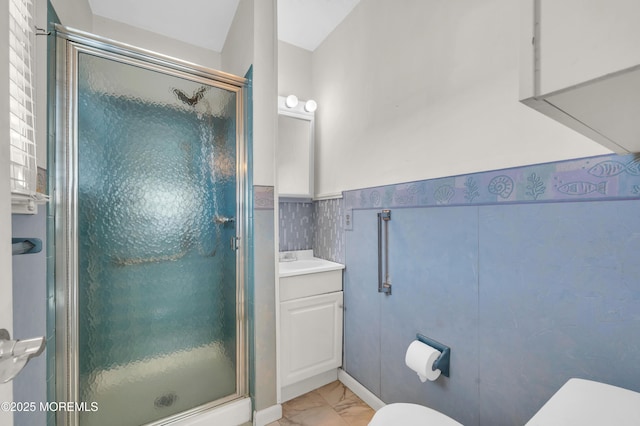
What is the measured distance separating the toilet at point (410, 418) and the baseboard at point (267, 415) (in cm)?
88

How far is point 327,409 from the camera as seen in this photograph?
171 centimetres

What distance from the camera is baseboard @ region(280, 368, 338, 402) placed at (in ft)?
5.94

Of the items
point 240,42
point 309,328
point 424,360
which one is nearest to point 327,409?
point 309,328

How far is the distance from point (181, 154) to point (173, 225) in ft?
1.34

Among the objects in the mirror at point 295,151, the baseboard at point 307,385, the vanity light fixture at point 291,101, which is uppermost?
the vanity light fixture at point 291,101

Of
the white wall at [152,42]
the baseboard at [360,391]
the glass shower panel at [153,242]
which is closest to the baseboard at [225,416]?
the glass shower panel at [153,242]

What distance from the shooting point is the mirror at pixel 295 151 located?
220 centimetres

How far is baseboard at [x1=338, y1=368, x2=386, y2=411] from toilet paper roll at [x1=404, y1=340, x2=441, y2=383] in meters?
0.55

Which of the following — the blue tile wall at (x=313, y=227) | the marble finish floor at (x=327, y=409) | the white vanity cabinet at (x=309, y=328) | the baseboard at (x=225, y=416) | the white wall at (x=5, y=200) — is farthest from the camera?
the blue tile wall at (x=313, y=227)

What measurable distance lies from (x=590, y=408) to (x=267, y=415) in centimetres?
157

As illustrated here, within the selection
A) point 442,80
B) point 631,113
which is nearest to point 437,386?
point 631,113

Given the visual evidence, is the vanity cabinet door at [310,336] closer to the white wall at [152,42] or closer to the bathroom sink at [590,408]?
the bathroom sink at [590,408]

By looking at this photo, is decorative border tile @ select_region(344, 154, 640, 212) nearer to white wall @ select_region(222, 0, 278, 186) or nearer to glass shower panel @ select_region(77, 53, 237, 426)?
white wall @ select_region(222, 0, 278, 186)

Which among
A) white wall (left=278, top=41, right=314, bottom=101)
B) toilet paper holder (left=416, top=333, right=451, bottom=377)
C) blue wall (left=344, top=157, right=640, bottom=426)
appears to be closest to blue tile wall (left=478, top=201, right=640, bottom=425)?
blue wall (left=344, top=157, right=640, bottom=426)
